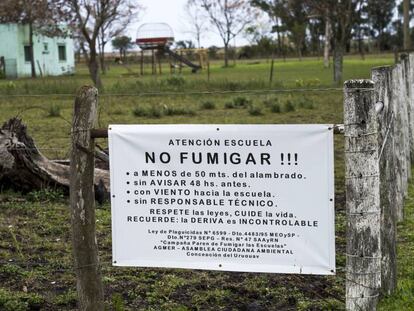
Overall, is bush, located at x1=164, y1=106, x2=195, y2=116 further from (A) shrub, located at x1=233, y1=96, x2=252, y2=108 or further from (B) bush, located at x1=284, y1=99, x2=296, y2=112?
(B) bush, located at x1=284, y1=99, x2=296, y2=112

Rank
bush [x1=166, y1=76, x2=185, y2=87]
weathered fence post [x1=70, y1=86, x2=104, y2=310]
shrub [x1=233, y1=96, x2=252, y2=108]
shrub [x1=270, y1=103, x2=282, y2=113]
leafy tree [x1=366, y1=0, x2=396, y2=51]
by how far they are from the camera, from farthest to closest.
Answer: leafy tree [x1=366, y1=0, x2=396, y2=51], bush [x1=166, y1=76, x2=185, y2=87], shrub [x1=233, y1=96, x2=252, y2=108], shrub [x1=270, y1=103, x2=282, y2=113], weathered fence post [x1=70, y1=86, x2=104, y2=310]

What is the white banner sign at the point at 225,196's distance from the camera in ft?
10.9

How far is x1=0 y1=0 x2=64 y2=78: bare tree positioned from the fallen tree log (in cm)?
3626

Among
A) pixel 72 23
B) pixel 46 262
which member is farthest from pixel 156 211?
pixel 72 23

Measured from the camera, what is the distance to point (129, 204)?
3.56 meters

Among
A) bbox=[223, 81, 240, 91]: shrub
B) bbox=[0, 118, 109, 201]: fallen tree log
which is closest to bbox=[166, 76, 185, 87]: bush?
bbox=[223, 81, 240, 91]: shrub

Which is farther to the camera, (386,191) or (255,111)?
(255,111)

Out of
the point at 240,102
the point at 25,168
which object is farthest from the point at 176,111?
the point at 25,168

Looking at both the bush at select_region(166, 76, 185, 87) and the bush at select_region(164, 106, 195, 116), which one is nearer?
the bush at select_region(164, 106, 195, 116)

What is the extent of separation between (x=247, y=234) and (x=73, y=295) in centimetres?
154

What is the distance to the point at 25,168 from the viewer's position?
24.1 ft

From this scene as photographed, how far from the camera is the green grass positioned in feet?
13.4

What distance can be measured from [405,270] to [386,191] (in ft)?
3.49

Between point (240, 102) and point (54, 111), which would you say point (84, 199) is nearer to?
point (54, 111)
